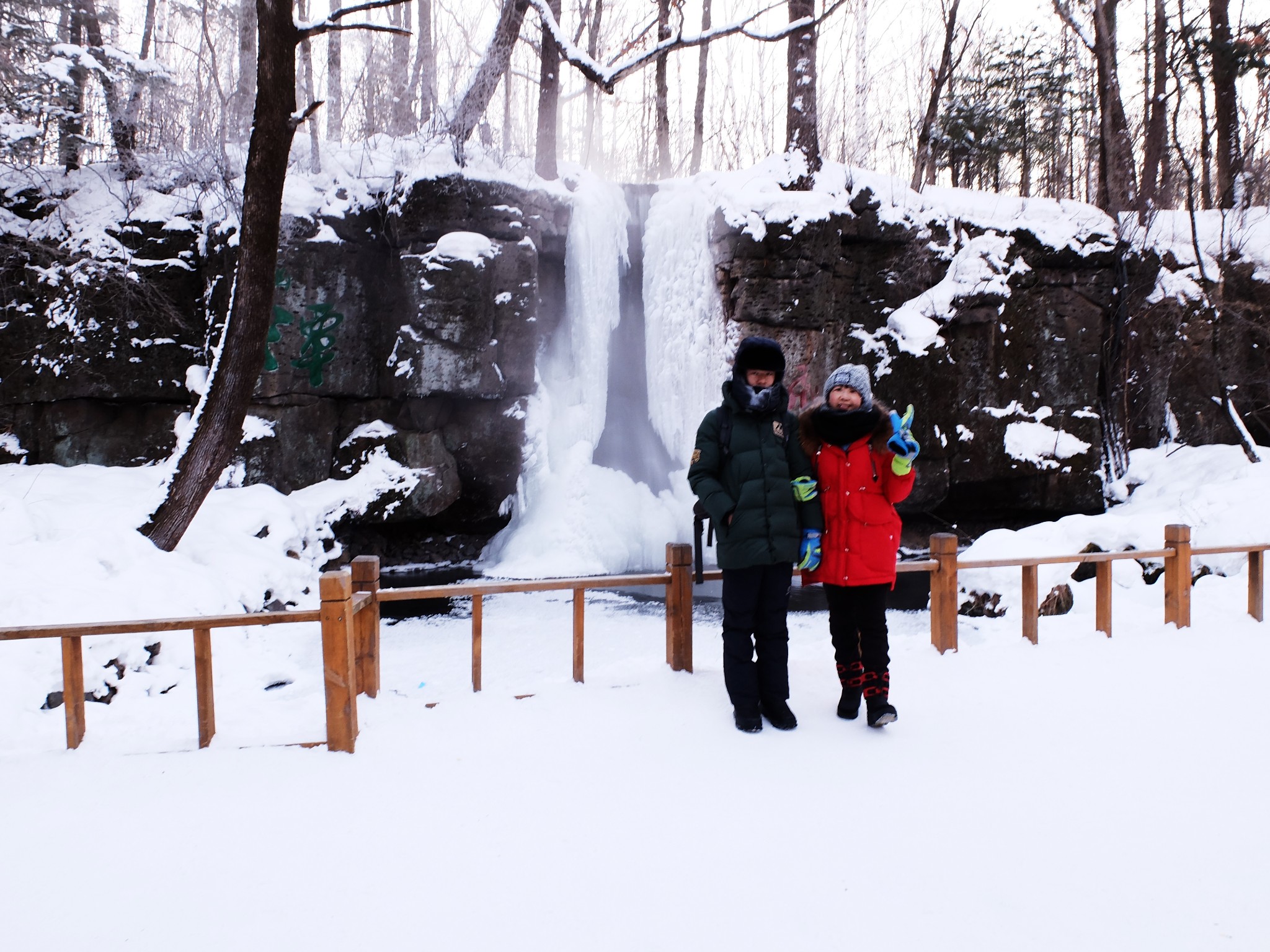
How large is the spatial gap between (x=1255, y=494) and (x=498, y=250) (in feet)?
31.0

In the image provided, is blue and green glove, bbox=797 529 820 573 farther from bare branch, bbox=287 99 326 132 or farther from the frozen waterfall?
the frozen waterfall

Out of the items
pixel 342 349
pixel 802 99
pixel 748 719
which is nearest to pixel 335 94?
pixel 342 349

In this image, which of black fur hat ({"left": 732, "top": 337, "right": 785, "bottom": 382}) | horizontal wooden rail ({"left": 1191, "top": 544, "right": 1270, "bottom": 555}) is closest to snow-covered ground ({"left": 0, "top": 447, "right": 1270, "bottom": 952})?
horizontal wooden rail ({"left": 1191, "top": 544, "right": 1270, "bottom": 555})

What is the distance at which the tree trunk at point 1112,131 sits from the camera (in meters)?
12.6

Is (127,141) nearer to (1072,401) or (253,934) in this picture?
(253,934)

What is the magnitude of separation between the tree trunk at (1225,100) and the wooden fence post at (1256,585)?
9.39 m

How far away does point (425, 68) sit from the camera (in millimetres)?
15164

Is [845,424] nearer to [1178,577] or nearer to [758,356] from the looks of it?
[758,356]

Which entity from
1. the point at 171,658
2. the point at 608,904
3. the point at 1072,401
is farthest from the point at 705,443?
the point at 1072,401

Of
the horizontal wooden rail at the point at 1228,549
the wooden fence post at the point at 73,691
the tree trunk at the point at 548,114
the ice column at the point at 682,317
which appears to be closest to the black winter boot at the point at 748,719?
the wooden fence post at the point at 73,691

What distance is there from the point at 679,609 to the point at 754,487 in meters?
1.09

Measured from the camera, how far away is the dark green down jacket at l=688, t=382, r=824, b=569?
332 centimetres

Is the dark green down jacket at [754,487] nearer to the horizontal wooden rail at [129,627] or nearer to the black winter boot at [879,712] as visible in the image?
the black winter boot at [879,712]

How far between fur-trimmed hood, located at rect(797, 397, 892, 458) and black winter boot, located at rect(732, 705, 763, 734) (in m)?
1.15
